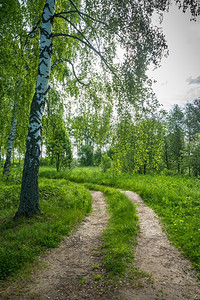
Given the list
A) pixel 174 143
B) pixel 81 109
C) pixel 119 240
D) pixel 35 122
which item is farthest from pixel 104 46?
pixel 174 143

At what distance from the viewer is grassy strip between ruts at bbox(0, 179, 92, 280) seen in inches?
173

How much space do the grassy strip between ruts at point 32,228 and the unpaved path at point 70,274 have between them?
A: 0.39 meters

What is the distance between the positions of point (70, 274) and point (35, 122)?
4.66 m

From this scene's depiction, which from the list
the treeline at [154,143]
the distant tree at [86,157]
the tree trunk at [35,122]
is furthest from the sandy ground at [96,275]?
the distant tree at [86,157]

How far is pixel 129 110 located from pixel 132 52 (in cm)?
183

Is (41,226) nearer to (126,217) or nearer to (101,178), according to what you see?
(126,217)

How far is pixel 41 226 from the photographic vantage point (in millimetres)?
5926

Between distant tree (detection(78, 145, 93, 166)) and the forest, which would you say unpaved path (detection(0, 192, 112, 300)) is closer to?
the forest

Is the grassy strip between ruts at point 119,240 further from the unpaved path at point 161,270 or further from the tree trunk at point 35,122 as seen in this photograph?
the tree trunk at point 35,122

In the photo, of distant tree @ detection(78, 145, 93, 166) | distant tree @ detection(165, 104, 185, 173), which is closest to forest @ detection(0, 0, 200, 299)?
distant tree @ detection(165, 104, 185, 173)

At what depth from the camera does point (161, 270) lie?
4.32m

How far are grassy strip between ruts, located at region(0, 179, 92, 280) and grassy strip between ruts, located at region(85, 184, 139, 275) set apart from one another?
1.43 meters

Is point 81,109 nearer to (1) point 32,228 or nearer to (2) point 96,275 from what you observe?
(1) point 32,228

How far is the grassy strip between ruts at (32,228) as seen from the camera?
4.40 meters
